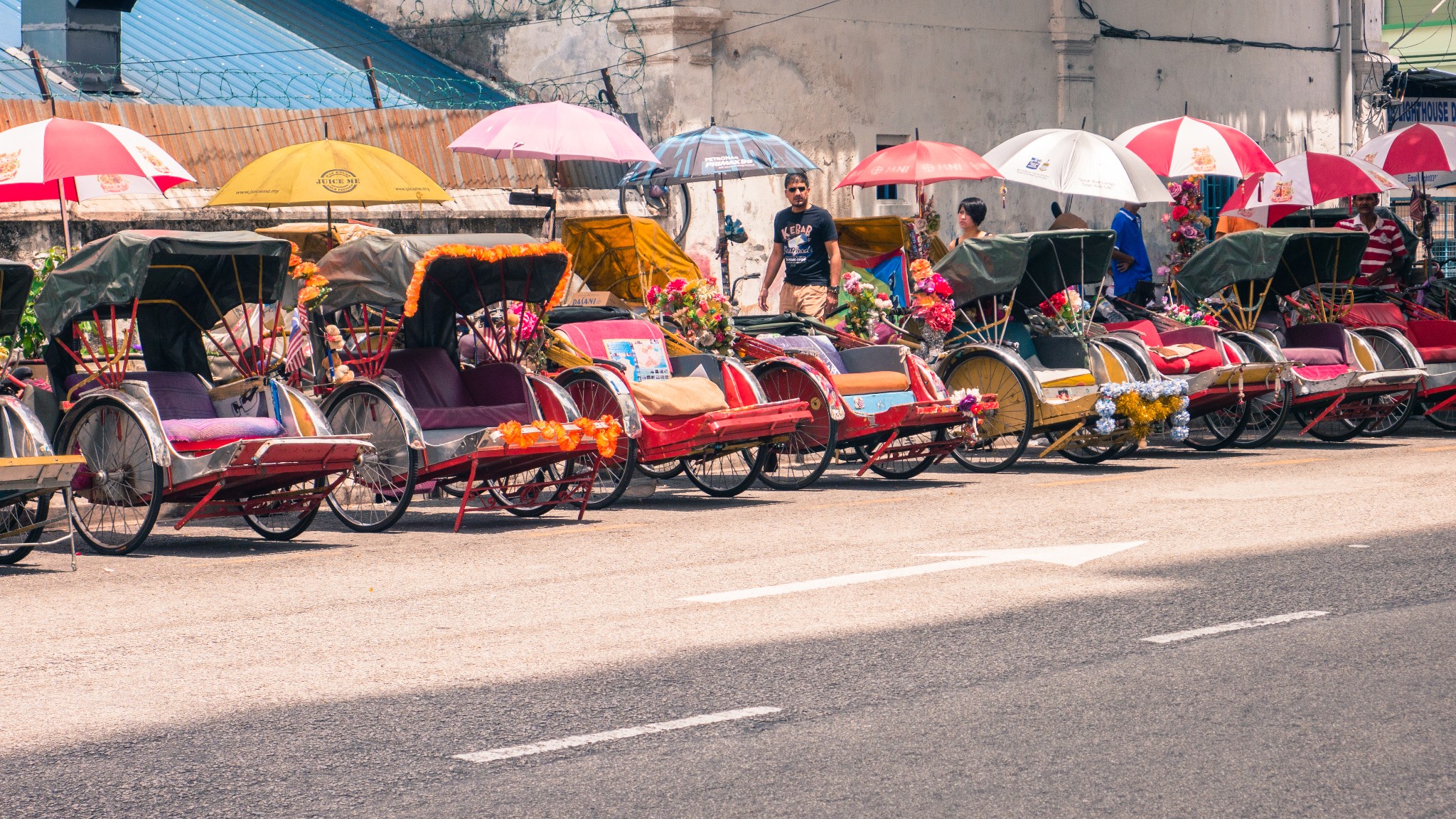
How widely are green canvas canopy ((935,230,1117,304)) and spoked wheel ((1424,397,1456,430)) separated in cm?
445

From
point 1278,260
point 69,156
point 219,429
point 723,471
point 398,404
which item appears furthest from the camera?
point 1278,260

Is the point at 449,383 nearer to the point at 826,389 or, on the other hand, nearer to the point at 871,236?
the point at 826,389

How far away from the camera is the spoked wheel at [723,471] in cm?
1262

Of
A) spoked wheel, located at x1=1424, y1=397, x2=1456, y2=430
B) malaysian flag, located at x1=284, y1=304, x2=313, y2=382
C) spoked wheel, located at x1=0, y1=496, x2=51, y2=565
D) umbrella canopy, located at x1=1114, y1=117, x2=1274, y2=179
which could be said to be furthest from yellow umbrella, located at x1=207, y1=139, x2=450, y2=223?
spoked wheel, located at x1=1424, y1=397, x2=1456, y2=430

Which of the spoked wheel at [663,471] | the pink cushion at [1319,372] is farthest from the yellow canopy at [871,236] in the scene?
the spoked wheel at [663,471]

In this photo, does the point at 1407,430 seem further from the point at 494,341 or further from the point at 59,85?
the point at 59,85

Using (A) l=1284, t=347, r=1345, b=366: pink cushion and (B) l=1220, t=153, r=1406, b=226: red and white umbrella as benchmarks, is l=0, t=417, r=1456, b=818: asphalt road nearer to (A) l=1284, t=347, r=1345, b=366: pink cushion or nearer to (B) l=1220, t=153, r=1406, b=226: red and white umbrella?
(A) l=1284, t=347, r=1345, b=366: pink cushion

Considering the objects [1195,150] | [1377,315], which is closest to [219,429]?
[1195,150]

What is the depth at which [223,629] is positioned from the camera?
301 inches

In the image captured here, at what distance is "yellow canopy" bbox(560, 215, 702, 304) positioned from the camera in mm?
15984

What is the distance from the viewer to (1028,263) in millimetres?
14195

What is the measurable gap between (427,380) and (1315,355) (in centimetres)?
795

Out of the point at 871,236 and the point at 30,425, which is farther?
the point at 871,236

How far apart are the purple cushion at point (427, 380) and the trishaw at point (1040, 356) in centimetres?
392
